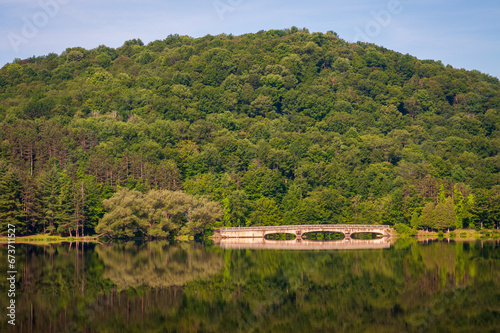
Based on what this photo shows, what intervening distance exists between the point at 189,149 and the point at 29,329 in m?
93.9

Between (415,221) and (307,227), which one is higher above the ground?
(415,221)

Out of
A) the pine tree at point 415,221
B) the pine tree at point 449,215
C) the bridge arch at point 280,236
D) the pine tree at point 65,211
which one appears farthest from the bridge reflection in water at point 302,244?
the pine tree at point 65,211

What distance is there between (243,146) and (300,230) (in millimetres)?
40239

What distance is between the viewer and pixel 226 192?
109m

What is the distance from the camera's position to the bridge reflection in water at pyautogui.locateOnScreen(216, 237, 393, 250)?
84188 millimetres

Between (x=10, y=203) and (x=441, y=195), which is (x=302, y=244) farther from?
(x=10, y=203)

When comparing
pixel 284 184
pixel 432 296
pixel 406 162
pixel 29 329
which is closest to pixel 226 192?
pixel 284 184

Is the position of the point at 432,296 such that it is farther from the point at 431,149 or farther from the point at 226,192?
the point at 431,149

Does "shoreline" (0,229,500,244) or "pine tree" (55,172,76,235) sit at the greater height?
"pine tree" (55,172,76,235)

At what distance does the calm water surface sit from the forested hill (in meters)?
20.8

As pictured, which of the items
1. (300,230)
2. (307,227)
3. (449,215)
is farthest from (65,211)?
(449,215)

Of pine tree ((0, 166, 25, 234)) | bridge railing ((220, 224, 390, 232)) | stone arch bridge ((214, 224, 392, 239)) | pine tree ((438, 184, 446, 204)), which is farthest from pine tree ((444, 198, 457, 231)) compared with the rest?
pine tree ((0, 166, 25, 234))

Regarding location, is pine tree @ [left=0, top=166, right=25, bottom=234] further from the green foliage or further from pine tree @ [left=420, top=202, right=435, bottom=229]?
pine tree @ [left=420, top=202, right=435, bottom=229]

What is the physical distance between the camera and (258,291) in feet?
171
